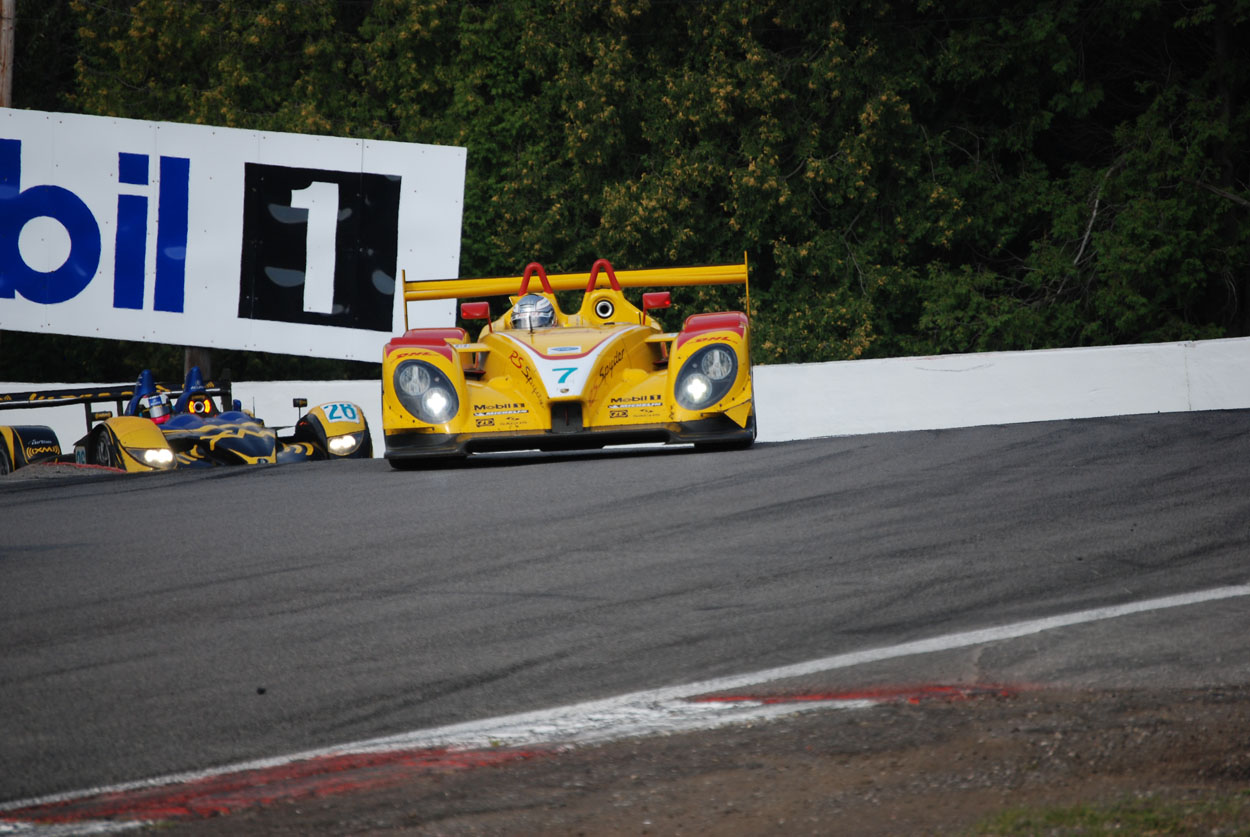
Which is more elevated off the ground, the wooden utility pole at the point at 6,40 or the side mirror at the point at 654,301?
the wooden utility pole at the point at 6,40

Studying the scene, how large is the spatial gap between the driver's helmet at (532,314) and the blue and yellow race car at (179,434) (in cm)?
256

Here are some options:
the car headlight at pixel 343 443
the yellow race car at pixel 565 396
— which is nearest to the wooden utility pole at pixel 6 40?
the car headlight at pixel 343 443

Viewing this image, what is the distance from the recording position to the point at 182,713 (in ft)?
12.3

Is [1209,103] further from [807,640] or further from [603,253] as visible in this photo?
[807,640]

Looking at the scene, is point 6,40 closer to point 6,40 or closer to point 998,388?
point 6,40

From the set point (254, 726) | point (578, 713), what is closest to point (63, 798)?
point (254, 726)

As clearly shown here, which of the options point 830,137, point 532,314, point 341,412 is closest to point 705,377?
point 532,314

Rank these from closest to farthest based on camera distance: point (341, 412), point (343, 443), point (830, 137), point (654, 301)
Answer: point (654, 301) < point (343, 443) < point (341, 412) < point (830, 137)

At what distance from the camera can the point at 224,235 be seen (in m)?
17.3

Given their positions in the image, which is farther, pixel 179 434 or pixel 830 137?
pixel 830 137

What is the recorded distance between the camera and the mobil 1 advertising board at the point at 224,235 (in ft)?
56.2

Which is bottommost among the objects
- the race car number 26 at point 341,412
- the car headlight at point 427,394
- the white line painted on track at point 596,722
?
the white line painted on track at point 596,722

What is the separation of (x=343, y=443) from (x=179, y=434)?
56.3 inches

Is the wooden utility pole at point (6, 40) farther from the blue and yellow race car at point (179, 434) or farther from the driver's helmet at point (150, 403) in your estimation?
the driver's helmet at point (150, 403)
